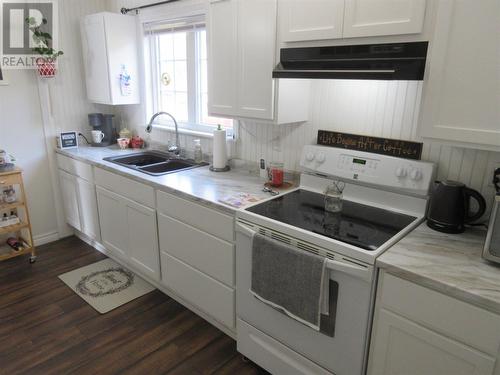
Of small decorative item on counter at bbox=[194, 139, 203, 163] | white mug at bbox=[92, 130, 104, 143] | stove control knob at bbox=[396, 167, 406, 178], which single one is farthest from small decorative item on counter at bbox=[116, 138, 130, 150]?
stove control knob at bbox=[396, 167, 406, 178]

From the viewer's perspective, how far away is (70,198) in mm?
3480

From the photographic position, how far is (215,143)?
2.63m

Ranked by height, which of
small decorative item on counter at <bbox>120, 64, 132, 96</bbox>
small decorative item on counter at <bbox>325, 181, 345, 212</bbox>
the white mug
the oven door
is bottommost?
the oven door

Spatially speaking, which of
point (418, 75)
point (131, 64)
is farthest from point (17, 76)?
point (418, 75)

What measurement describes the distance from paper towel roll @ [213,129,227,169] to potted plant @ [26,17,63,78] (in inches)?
65.6

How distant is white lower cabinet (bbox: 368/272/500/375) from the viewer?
1201mm

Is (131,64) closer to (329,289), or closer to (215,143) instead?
(215,143)

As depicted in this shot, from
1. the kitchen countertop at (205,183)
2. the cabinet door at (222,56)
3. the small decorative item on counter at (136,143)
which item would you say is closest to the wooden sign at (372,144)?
the kitchen countertop at (205,183)

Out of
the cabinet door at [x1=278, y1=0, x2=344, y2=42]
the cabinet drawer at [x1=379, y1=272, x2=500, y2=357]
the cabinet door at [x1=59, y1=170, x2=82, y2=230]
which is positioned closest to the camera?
the cabinet drawer at [x1=379, y1=272, x2=500, y2=357]

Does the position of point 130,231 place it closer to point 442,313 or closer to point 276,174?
point 276,174

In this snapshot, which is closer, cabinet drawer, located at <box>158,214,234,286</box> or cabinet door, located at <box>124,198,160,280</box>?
cabinet drawer, located at <box>158,214,234,286</box>

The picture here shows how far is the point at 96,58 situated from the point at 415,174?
2.81 m

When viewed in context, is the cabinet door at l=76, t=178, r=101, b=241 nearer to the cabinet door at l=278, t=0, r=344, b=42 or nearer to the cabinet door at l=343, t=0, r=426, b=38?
the cabinet door at l=278, t=0, r=344, b=42

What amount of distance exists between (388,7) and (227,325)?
73.0 inches
